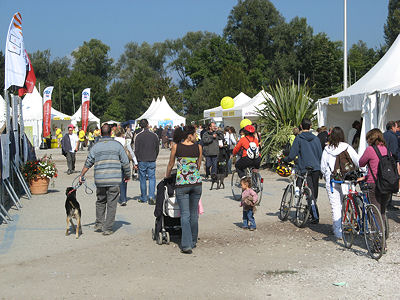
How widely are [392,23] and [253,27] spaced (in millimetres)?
19147

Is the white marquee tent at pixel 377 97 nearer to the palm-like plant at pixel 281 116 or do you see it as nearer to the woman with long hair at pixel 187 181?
the palm-like plant at pixel 281 116

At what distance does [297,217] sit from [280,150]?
31.2 feet

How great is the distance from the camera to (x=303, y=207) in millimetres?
8805

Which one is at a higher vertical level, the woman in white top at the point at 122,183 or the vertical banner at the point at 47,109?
the vertical banner at the point at 47,109

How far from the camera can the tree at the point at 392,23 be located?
72.1 m

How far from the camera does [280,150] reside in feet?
59.9

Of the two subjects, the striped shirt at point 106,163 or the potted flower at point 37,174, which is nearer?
the striped shirt at point 106,163

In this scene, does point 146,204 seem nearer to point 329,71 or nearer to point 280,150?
point 280,150

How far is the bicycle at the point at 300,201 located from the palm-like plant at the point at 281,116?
9.08 meters

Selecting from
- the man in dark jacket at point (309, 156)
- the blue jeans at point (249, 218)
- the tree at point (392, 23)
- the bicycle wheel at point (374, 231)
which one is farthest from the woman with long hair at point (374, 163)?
the tree at point (392, 23)

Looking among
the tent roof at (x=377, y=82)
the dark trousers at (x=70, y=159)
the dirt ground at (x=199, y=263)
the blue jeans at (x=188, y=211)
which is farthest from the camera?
the dark trousers at (x=70, y=159)

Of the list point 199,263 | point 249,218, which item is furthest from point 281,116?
point 199,263

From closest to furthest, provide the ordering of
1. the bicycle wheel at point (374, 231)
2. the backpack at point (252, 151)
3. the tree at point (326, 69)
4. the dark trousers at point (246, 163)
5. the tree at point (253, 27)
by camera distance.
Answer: the bicycle wheel at point (374, 231), the backpack at point (252, 151), the dark trousers at point (246, 163), the tree at point (326, 69), the tree at point (253, 27)

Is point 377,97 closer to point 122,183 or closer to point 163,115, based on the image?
point 122,183
